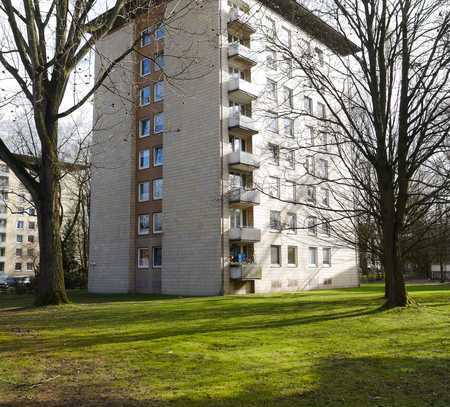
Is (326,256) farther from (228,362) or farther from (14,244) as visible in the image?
(14,244)

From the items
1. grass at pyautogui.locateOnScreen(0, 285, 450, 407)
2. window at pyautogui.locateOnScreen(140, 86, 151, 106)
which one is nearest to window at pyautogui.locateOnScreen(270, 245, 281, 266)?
window at pyautogui.locateOnScreen(140, 86, 151, 106)

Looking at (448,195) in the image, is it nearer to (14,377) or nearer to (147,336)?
(147,336)

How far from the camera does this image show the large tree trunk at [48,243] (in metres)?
18.0

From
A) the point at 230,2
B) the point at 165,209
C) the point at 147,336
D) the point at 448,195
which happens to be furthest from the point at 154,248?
the point at 147,336

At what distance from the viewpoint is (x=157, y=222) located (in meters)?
37.3

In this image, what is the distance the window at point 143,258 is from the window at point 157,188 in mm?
3945

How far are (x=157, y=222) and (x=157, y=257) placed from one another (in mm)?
2492

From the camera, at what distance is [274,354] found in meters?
8.39

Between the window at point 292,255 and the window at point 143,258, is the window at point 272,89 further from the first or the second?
the window at point 143,258

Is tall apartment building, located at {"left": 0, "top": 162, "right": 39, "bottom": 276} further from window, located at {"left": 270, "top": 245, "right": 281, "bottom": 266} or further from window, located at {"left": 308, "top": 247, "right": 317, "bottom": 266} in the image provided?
window, located at {"left": 270, "top": 245, "right": 281, "bottom": 266}

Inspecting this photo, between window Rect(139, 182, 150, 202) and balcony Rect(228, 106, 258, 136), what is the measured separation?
782cm

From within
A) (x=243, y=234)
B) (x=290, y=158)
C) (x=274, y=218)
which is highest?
(x=290, y=158)

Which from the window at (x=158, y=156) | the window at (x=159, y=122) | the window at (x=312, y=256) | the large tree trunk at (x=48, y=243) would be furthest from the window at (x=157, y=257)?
the large tree trunk at (x=48, y=243)

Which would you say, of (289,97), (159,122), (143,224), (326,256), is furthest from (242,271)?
(289,97)
